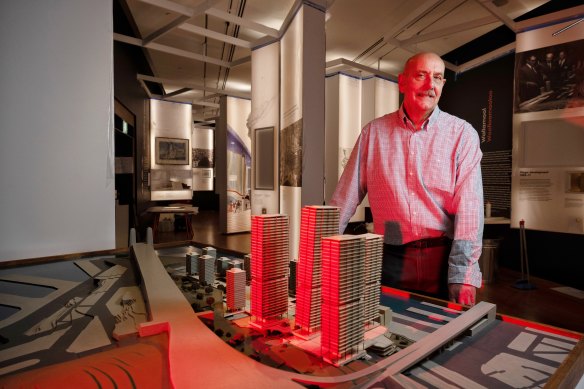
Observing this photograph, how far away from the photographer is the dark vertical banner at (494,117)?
19.5 feet

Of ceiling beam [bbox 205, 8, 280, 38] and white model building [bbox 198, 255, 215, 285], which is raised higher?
ceiling beam [bbox 205, 8, 280, 38]

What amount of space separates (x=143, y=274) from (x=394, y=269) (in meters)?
1.22

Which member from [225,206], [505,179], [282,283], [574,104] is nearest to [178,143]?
[225,206]

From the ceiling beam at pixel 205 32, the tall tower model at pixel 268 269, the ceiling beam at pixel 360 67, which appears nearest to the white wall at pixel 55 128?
the tall tower model at pixel 268 269

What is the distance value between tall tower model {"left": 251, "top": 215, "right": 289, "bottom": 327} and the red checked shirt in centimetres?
77

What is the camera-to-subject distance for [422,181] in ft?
6.28

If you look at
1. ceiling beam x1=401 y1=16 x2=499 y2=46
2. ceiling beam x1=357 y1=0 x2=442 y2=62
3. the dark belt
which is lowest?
the dark belt

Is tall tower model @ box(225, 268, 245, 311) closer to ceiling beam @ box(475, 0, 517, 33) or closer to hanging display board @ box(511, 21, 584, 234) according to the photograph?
hanging display board @ box(511, 21, 584, 234)

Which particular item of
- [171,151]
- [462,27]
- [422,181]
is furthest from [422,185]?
[171,151]

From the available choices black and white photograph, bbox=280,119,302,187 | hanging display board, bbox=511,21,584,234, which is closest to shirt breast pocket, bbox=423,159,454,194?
black and white photograph, bbox=280,119,302,187

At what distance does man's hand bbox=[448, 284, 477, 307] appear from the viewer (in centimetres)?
156

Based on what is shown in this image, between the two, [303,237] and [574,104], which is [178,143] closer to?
[574,104]

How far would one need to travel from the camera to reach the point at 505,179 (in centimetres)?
594

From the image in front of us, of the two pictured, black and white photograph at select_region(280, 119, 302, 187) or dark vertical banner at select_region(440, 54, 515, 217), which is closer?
black and white photograph at select_region(280, 119, 302, 187)
